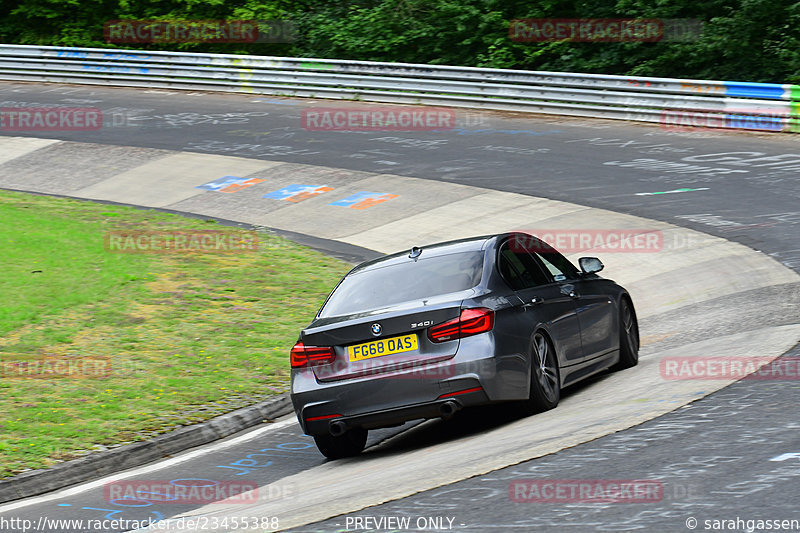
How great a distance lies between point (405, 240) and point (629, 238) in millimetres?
3665

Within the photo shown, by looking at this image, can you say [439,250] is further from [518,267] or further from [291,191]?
[291,191]

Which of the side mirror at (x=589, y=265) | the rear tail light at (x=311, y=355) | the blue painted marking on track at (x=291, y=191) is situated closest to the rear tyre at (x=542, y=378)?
the side mirror at (x=589, y=265)

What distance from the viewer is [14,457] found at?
27.2 feet

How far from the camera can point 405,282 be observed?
334 inches

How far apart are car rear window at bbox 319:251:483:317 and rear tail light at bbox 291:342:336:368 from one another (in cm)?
38

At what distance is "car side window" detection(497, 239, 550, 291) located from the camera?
8661 millimetres

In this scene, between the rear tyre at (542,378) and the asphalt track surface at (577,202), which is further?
the rear tyre at (542,378)

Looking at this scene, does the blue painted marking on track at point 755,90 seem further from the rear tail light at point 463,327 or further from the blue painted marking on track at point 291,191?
the rear tail light at point 463,327

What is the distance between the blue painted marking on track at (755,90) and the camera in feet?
75.4

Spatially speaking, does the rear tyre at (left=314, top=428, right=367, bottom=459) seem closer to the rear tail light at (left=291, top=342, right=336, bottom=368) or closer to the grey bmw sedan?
the grey bmw sedan

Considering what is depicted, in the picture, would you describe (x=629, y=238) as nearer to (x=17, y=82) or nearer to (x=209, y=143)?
(x=209, y=143)

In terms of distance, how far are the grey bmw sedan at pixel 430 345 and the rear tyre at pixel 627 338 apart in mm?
1044

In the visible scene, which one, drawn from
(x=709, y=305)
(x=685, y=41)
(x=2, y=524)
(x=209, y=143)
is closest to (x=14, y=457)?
(x=2, y=524)

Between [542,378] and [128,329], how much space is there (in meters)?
5.97
